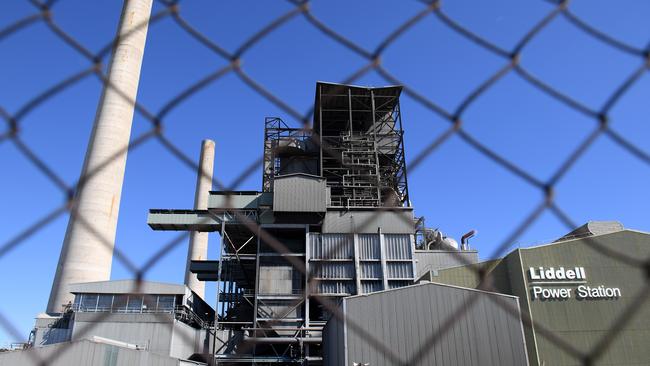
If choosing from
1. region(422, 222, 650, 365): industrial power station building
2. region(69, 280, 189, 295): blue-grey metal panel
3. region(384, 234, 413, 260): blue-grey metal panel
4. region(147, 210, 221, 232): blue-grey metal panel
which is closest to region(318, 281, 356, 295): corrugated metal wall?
region(384, 234, 413, 260): blue-grey metal panel

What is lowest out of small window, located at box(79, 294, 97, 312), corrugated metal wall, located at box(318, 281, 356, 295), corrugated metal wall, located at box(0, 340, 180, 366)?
corrugated metal wall, located at box(0, 340, 180, 366)

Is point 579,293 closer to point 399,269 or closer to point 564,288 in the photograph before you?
point 564,288

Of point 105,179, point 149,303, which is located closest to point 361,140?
point 105,179

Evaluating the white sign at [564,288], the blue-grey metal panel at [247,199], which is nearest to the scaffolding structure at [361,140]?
the blue-grey metal panel at [247,199]

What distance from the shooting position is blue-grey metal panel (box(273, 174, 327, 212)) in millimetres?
21391

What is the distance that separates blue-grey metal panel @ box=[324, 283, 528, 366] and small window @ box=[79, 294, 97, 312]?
1234 centimetres

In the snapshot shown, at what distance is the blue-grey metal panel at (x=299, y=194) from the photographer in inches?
842

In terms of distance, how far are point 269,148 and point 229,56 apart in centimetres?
2546

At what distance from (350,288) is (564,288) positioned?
29.5 ft

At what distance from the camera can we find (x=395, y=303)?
1271 cm

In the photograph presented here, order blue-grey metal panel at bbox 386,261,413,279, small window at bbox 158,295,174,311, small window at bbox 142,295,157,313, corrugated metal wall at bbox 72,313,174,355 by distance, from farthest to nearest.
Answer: blue-grey metal panel at bbox 386,261,413,279
small window at bbox 158,295,174,311
corrugated metal wall at bbox 72,313,174,355
small window at bbox 142,295,157,313

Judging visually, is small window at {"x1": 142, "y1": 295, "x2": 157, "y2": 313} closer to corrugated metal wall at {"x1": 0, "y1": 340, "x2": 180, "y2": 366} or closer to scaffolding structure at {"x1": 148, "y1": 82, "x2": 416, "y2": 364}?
corrugated metal wall at {"x1": 0, "y1": 340, "x2": 180, "y2": 366}

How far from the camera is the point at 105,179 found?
2153 centimetres

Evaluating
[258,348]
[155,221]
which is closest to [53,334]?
[155,221]
